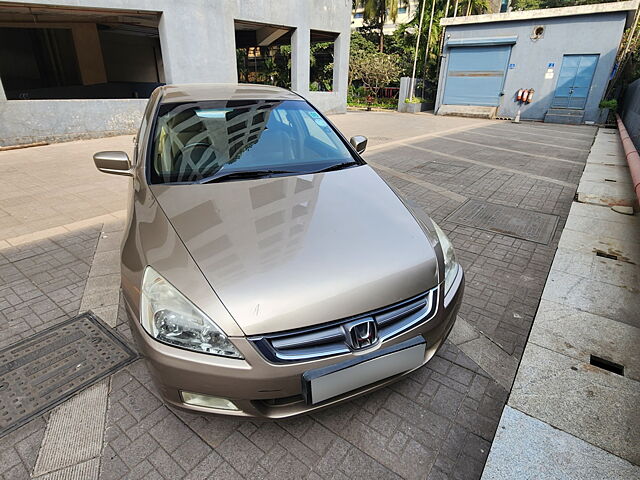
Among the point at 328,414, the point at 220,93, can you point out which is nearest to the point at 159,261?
the point at 328,414

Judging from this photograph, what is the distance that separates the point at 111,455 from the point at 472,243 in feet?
11.8

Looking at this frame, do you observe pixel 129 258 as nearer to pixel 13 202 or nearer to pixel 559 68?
pixel 13 202

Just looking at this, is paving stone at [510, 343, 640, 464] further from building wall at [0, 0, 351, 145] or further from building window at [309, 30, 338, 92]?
building window at [309, 30, 338, 92]

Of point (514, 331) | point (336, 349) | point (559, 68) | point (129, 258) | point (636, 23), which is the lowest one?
point (514, 331)

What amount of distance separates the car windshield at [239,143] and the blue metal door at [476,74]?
17.5 metres

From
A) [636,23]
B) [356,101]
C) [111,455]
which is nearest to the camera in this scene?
[111,455]

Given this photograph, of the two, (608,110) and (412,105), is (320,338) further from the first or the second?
(412,105)

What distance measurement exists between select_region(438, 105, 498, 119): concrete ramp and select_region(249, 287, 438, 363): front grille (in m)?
18.9

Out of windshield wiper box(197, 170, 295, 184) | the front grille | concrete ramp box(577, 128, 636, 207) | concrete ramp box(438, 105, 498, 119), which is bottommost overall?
concrete ramp box(577, 128, 636, 207)

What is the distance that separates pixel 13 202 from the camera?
500 centimetres

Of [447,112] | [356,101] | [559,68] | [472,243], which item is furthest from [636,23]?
[472,243]

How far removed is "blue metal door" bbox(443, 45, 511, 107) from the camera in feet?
56.0

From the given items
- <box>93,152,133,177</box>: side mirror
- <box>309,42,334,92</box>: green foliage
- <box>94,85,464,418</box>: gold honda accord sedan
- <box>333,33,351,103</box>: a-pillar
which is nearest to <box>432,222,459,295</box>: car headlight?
<box>94,85,464,418</box>: gold honda accord sedan

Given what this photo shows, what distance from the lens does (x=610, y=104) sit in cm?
1484
